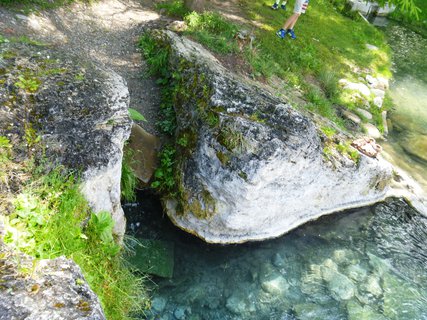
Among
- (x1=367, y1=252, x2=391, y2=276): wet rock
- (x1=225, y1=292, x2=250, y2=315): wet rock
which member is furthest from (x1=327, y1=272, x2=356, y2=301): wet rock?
(x1=225, y1=292, x2=250, y2=315): wet rock

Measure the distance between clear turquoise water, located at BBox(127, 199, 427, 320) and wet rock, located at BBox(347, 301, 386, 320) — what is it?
0.07 ft

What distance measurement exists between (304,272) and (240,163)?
9.00 feet

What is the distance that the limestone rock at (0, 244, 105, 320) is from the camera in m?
3.60

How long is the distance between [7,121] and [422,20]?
26550mm

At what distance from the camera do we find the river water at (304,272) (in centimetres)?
742

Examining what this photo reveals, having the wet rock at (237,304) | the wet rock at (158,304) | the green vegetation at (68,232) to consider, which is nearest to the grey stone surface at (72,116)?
the green vegetation at (68,232)

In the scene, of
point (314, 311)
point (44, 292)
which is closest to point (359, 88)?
point (314, 311)

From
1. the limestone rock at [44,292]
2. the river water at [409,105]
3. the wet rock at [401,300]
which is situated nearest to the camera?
the limestone rock at [44,292]

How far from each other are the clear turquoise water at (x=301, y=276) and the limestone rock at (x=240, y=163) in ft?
1.44

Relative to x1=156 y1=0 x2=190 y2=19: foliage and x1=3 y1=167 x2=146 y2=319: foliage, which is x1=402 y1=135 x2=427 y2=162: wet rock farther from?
x1=3 y1=167 x2=146 y2=319: foliage

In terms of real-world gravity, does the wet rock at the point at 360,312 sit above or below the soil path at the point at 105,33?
below

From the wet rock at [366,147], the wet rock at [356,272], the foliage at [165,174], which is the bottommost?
the wet rock at [356,272]

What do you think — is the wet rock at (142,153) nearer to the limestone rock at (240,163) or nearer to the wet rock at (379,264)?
the limestone rock at (240,163)

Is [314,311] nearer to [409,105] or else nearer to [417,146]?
[417,146]
